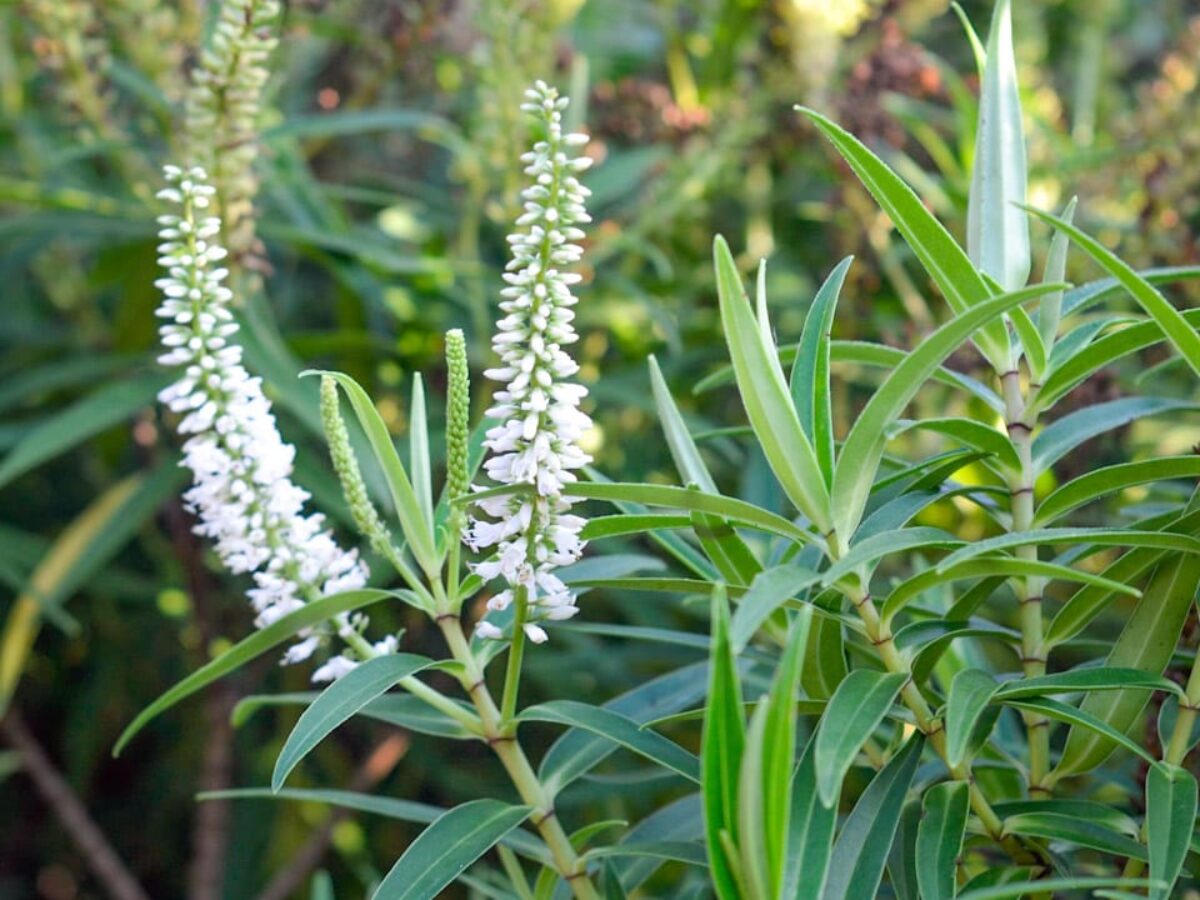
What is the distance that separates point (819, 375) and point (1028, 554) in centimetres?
13

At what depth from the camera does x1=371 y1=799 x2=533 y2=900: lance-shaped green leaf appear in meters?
0.58

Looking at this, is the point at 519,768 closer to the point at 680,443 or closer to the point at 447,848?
the point at 447,848

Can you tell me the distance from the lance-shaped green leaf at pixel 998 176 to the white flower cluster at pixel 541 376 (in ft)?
0.70

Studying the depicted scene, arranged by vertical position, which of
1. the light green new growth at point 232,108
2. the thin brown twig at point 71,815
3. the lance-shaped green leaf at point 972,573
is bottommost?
the thin brown twig at point 71,815

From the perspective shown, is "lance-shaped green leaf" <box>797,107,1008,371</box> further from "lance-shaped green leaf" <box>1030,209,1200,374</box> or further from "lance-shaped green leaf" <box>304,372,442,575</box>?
"lance-shaped green leaf" <box>304,372,442,575</box>

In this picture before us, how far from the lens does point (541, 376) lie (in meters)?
0.54

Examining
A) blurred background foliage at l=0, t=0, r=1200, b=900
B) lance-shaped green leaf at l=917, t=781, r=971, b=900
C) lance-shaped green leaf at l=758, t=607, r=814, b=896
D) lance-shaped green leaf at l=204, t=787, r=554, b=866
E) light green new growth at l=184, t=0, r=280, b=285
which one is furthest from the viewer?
blurred background foliage at l=0, t=0, r=1200, b=900

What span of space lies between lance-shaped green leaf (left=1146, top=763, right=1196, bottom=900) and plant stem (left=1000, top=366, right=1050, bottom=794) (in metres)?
0.07

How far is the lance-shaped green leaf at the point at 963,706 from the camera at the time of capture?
1.76ft

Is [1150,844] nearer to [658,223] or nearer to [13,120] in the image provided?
[658,223]

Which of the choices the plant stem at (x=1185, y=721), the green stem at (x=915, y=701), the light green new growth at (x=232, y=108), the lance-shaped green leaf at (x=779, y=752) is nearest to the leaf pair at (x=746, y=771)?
the lance-shaped green leaf at (x=779, y=752)

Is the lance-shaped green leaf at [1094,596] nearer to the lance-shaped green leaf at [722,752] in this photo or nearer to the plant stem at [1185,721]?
the plant stem at [1185,721]

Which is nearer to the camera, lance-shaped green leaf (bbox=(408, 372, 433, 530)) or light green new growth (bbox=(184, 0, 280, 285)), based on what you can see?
lance-shaped green leaf (bbox=(408, 372, 433, 530))

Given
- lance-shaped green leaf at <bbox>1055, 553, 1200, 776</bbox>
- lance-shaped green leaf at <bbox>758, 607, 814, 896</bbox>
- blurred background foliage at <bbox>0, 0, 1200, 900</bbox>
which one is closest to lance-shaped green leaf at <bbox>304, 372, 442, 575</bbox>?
lance-shaped green leaf at <bbox>758, 607, 814, 896</bbox>
